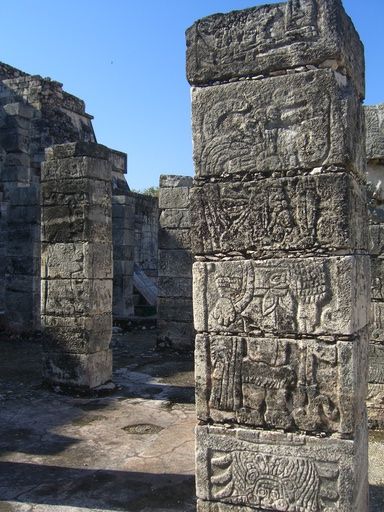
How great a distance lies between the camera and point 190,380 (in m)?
8.42

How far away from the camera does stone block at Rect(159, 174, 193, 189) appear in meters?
11.0

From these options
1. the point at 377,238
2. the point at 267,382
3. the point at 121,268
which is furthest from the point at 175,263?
the point at 267,382

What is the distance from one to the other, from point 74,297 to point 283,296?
5.00 metres

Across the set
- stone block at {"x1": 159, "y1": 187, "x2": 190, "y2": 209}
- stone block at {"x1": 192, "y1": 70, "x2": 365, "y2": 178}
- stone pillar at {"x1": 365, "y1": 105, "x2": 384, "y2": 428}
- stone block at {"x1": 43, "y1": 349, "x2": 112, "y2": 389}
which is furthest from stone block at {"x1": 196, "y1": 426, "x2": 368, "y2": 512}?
stone block at {"x1": 159, "y1": 187, "x2": 190, "y2": 209}

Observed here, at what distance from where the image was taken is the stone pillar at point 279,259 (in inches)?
122

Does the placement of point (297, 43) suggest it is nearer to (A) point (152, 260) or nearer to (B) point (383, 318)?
(B) point (383, 318)

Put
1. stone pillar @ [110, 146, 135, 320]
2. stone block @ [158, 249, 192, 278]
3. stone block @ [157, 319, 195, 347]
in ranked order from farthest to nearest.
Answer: stone pillar @ [110, 146, 135, 320] < stone block @ [158, 249, 192, 278] < stone block @ [157, 319, 195, 347]

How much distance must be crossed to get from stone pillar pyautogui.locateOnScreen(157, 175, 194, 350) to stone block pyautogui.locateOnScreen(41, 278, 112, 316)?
3.06m

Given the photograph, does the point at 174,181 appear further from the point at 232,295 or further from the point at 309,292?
the point at 309,292

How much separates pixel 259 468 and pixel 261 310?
947 millimetres

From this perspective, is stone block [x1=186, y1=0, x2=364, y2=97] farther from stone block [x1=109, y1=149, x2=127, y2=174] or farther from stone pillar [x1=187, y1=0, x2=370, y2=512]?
stone block [x1=109, y1=149, x2=127, y2=174]

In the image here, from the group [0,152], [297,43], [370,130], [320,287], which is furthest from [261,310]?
[0,152]

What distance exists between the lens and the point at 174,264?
11.1 meters

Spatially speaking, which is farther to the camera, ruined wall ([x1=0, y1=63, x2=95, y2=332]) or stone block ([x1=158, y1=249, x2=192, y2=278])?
ruined wall ([x1=0, y1=63, x2=95, y2=332])
